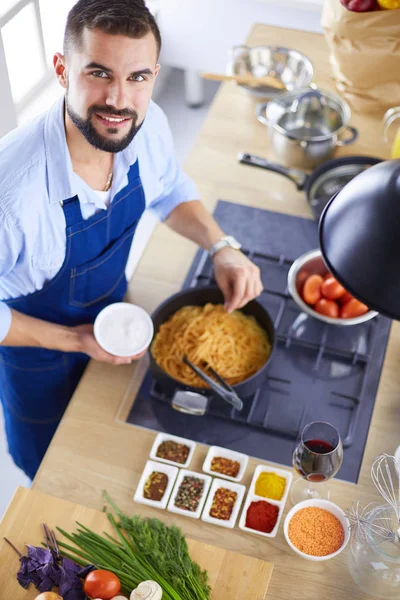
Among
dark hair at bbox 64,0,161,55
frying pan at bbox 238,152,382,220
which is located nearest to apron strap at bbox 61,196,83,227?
dark hair at bbox 64,0,161,55

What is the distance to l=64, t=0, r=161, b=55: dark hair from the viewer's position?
147 centimetres

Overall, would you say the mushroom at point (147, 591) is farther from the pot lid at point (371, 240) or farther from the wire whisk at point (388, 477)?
the pot lid at point (371, 240)

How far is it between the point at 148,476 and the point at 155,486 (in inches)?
1.2

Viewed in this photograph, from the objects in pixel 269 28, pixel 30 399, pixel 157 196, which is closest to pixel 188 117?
pixel 269 28

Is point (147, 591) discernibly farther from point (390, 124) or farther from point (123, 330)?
point (390, 124)

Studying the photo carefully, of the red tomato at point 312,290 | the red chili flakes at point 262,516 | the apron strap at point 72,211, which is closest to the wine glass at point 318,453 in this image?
the red chili flakes at point 262,516

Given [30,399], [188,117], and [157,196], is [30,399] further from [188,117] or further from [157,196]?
[188,117]

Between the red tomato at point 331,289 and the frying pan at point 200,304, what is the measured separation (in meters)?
0.20

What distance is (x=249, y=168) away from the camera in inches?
94.1

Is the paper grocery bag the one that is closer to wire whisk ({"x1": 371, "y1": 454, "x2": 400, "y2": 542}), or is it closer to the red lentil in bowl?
wire whisk ({"x1": 371, "y1": 454, "x2": 400, "y2": 542})

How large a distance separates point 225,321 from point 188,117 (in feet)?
8.34

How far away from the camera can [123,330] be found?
5.80ft

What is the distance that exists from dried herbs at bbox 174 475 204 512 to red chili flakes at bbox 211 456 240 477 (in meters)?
0.05

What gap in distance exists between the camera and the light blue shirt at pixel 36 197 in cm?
158
